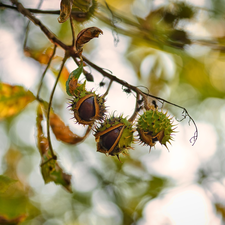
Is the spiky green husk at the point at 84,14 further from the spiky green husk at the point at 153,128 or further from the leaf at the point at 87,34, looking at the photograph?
the spiky green husk at the point at 153,128

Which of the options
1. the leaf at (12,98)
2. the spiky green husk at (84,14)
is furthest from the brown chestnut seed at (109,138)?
the spiky green husk at (84,14)

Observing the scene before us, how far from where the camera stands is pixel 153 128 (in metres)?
1.63

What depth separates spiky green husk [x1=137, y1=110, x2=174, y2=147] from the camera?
1640 mm

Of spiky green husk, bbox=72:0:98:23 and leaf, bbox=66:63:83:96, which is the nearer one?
leaf, bbox=66:63:83:96

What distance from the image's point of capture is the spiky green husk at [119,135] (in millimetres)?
1610

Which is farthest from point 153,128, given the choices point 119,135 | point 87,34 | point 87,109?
point 87,34

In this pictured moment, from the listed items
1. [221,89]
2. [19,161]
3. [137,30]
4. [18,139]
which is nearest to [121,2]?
[137,30]

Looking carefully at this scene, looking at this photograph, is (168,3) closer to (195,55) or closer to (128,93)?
(195,55)

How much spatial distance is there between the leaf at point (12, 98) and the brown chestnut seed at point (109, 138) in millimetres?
802

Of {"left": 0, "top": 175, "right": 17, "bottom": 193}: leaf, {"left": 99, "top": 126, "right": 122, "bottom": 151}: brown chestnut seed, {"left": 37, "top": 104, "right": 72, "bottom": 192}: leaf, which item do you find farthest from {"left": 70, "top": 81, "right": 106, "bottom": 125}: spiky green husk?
{"left": 0, "top": 175, "right": 17, "bottom": 193}: leaf

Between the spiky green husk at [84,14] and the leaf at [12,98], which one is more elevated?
the spiky green husk at [84,14]

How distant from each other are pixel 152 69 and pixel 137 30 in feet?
4.37

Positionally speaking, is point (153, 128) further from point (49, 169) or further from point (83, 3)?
point (83, 3)

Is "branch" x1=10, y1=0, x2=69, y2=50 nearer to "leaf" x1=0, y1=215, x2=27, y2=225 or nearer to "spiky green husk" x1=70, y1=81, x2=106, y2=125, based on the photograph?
"spiky green husk" x1=70, y1=81, x2=106, y2=125
